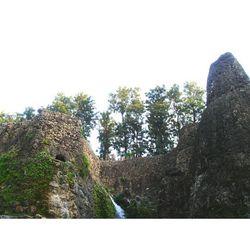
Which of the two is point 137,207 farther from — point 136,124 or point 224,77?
point 136,124

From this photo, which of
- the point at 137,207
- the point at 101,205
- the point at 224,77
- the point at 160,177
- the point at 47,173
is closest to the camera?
the point at 47,173

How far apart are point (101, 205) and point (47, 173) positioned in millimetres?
3666

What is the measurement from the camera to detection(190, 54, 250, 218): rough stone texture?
12641mm

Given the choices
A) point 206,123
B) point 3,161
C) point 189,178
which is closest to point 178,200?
point 189,178

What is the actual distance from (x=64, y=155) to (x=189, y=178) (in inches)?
254

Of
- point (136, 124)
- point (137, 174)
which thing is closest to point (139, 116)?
point (136, 124)

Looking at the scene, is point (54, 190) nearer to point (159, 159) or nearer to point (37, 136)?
point (37, 136)

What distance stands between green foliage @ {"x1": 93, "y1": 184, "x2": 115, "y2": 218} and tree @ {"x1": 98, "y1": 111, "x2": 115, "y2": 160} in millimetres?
18908

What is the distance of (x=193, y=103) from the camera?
34250mm

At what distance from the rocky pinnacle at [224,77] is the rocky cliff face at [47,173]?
7228 millimetres

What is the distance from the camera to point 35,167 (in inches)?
508

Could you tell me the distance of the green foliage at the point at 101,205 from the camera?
48.9 feet

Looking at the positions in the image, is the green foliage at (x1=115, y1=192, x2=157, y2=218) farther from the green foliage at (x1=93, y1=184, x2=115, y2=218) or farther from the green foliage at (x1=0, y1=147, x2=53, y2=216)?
the green foliage at (x1=0, y1=147, x2=53, y2=216)

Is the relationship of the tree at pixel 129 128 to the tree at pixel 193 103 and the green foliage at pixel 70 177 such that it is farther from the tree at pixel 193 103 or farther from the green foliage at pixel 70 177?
the green foliage at pixel 70 177
